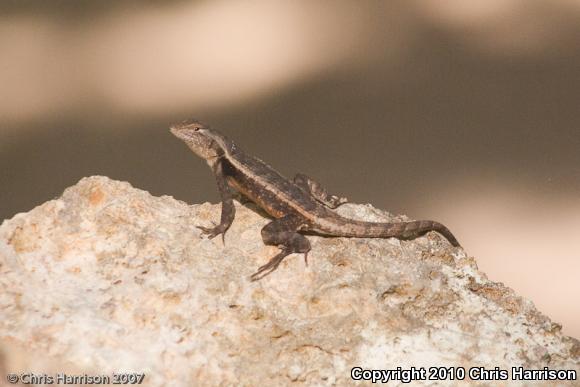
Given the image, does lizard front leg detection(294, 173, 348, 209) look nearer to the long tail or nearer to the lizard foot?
the long tail

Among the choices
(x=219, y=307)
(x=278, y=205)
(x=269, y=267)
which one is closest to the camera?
(x=219, y=307)

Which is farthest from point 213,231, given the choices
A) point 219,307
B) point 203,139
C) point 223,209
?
point 203,139

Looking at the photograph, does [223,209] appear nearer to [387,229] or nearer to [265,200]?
[265,200]

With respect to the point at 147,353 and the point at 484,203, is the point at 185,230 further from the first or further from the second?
the point at 484,203

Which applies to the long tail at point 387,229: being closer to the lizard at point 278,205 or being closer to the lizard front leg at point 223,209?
the lizard at point 278,205

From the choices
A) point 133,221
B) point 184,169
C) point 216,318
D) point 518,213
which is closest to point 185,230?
point 133,221
